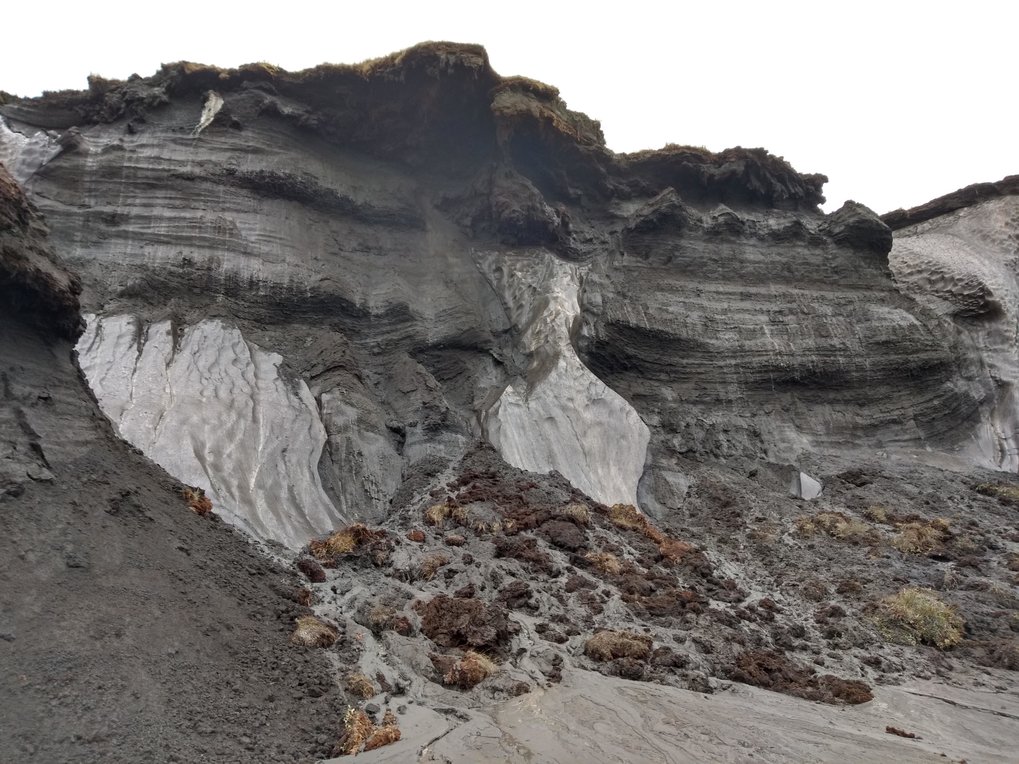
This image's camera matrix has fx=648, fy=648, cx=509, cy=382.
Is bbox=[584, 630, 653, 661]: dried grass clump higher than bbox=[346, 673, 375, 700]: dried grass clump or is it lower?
higher

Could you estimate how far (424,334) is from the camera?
70.5 ft

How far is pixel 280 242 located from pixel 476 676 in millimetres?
16965

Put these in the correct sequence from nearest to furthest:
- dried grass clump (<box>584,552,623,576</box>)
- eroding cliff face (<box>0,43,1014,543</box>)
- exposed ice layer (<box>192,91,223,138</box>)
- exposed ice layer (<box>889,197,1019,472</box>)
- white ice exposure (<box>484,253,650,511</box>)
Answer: dried grass clump (<box>584,552,623,576</box>)
eroding cliff face (<box>0,43,1014,543</box>)
white ice exposure (<box>484,253,650,511</box>)
exposed ice layer (<box>889,197,1019,472</box>)
exposed ice layer (<box>192,91,223,138</box>)

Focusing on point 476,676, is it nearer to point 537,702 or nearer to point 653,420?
point 537,702

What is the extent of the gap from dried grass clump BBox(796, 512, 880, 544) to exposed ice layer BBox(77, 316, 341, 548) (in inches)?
456

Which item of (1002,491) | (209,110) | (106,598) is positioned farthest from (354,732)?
(209,110)

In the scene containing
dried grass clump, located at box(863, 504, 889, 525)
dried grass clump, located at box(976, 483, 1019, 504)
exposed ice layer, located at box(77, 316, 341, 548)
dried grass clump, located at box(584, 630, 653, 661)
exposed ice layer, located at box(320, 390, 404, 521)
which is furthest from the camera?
dried grass clump, located at box(976, 483, 1019, 504)

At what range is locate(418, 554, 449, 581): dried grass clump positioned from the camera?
11.6 metres

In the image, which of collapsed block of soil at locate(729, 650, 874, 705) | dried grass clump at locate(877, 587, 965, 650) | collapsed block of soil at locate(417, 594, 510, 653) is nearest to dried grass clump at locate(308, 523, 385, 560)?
collapsed block of soil at locate(417, 594, 510, 653)

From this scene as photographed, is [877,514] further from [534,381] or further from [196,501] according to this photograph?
[196,501]

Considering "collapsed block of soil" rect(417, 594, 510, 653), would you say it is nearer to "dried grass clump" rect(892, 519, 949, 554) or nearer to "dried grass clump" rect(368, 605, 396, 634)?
"dried grass clump" rect(368, 605, 396, 634)

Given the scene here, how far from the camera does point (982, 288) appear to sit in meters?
24.7

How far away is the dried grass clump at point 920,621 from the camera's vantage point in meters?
11.4

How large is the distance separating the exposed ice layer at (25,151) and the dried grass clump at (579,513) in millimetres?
18834
